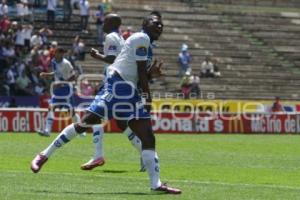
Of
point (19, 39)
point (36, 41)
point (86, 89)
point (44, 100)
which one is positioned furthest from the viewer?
point (36, 41)

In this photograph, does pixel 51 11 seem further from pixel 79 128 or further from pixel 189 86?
pixel 79 128

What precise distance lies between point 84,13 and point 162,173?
26594 mm

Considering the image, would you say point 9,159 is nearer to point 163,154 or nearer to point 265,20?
point 163,154

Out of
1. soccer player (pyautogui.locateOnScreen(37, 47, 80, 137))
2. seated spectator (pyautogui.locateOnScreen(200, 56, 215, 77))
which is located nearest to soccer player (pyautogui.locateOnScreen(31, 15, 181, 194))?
soccer player (pyautogui.locateOnScreen(37, 47, 80, 137))

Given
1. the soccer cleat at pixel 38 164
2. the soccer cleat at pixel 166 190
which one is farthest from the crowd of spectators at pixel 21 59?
the soccer cleat at pixel 166 190

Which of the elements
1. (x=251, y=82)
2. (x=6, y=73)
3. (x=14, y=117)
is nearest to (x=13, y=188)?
(x=14, y=117)

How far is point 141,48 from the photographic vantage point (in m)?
12.5

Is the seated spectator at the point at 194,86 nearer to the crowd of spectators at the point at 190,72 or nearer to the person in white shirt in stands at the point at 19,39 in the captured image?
the crowd of spectators at the point at 190,72

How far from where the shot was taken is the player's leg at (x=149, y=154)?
12.2 m

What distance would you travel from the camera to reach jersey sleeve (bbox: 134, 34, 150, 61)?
492 inches

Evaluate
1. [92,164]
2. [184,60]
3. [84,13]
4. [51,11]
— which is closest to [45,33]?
[51,11]

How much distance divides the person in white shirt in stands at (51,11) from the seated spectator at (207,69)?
732 cm

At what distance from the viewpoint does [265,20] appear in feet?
169

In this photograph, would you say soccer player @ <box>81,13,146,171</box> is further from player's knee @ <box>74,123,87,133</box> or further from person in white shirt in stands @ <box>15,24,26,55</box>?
person in white shirt in stands @ <box>15,24,26,55</box>
